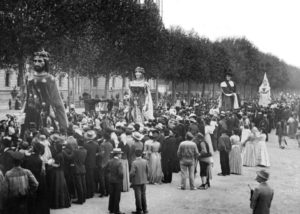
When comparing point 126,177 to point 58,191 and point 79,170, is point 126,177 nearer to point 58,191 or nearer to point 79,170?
point 79,170

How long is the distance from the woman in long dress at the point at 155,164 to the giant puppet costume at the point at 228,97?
15.1 m

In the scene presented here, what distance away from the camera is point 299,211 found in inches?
464

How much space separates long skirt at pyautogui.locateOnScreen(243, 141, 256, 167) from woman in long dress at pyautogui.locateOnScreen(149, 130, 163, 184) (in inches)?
216

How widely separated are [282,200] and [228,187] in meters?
1.98

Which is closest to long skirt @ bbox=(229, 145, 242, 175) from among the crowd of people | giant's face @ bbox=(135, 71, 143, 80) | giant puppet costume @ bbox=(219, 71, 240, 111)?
the crowd of people

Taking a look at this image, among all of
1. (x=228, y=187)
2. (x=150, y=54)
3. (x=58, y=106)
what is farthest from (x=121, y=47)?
(x=228, y=187)

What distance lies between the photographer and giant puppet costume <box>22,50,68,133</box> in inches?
602

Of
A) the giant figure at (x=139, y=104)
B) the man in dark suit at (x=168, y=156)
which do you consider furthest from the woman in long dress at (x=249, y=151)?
the giant figure at (x=139, y=104)

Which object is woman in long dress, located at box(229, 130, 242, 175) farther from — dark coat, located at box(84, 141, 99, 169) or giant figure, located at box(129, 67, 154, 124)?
dark coat, located at box(84, 141, 99, 169)

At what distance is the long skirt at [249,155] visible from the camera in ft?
61.2

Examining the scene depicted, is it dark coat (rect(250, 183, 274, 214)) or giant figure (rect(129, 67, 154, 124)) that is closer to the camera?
dark coat (rect(250, 183, 274, 214))

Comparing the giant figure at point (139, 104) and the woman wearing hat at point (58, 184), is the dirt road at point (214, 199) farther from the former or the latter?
the giant figure at point (139, 104)

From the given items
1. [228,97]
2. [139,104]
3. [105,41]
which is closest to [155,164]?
[139,104]

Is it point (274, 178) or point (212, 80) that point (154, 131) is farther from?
point (212, 80)
